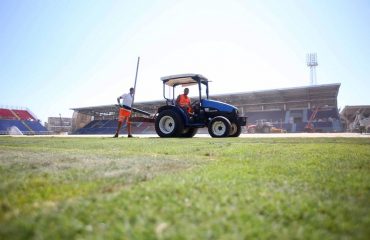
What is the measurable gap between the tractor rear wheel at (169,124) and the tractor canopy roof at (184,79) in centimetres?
127

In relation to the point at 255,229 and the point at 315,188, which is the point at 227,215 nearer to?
the point at 255,229

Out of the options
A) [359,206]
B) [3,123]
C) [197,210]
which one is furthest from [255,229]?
[3,123]

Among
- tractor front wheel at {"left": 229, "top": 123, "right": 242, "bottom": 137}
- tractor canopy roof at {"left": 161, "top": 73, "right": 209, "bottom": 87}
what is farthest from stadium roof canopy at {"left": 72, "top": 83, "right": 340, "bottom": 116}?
tractor canopy roof at {"left": 161, "top": 73, "right": 209, "bottom": 87}

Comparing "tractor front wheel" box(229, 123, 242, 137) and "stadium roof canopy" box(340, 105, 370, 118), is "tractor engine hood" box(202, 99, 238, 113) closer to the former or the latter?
"tractor front wheel" box(229, 123, 242, 137)

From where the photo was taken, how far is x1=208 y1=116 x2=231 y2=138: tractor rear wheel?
979cm

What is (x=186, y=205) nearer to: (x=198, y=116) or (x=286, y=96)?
(x=198, y=116)

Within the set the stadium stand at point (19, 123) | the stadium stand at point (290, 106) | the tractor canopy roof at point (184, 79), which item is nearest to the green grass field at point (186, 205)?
the tractor canopy roof at point (184, 79)

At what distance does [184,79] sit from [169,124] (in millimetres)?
1811

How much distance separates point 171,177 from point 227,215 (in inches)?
36.0

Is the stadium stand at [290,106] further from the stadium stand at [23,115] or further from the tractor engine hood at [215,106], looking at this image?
the tractor engine hood at [215,106]

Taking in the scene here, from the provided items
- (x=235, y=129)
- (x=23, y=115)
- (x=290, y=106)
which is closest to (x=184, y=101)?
(x=235, y=129)

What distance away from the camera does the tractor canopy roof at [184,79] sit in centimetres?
1043

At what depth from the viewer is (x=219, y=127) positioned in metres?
10.2

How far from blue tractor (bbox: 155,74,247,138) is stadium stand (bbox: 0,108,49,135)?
116ft
